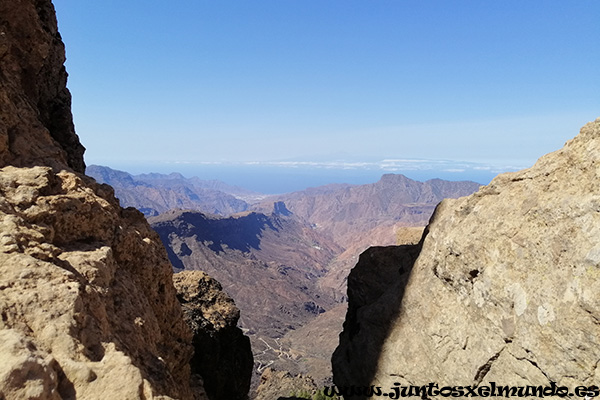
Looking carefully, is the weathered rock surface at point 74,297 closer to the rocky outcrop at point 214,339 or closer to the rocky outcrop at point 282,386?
the rocky outcrop at point 214,339

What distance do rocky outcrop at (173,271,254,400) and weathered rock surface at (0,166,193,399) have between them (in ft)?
14.7

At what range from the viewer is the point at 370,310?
13.3 metres

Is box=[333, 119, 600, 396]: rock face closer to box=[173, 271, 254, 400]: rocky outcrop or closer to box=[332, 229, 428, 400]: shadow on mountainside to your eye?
box=[332, 229, 428, 400]: shadow on mountainside

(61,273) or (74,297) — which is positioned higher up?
(61,273)

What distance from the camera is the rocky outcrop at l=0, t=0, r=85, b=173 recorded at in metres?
7.09

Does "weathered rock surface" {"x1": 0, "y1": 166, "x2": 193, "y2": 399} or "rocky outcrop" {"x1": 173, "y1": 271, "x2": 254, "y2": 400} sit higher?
"weathered rock surface" {"x1": 0, "y1": 166, "x2": 193, "y2": 399}

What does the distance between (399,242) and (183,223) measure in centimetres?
14995

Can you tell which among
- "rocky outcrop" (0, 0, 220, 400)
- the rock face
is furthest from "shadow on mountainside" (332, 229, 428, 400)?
"rocky outcrop" (0, 0, 220, 400)

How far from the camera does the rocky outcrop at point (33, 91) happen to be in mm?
7086

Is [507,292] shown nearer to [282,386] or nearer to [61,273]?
[61,273]

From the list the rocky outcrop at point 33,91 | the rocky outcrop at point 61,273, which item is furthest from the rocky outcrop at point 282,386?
the rocky outcrop at point 33,91

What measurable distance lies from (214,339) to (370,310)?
5903mm

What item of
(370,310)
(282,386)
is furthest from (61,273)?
(282,386)

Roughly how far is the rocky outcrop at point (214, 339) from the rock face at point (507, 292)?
4.92m
